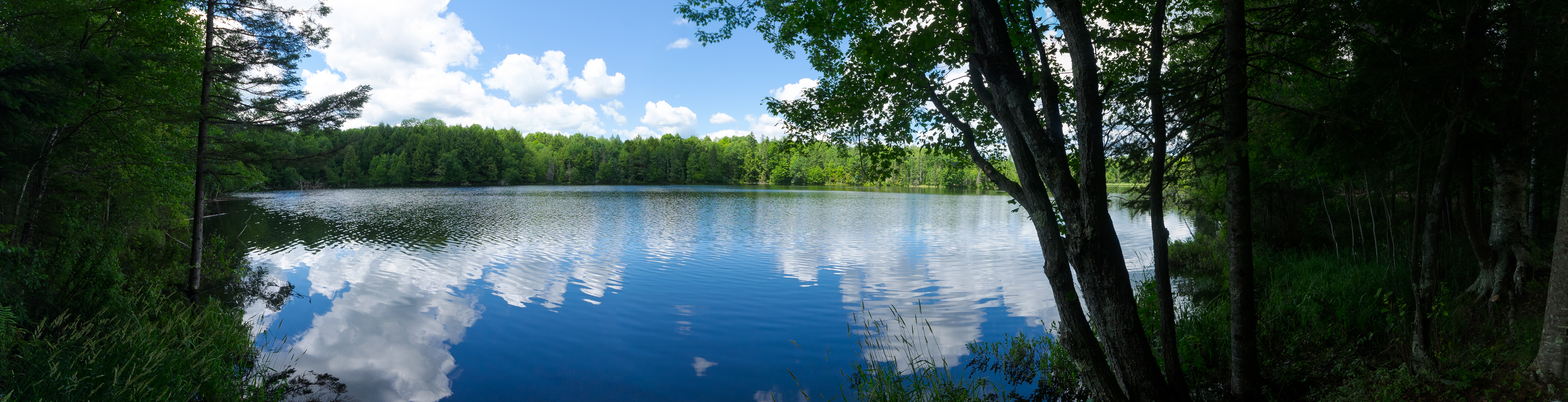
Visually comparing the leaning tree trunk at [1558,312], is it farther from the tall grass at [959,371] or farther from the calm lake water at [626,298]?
the calm lake water at [626,298]

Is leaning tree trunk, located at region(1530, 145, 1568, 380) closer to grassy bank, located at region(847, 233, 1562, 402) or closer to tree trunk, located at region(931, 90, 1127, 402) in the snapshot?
grassy bank, located at region(847, 233, 1562, 402)

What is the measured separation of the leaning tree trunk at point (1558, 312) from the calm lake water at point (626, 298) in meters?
4.72

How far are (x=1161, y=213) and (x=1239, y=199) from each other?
52cm

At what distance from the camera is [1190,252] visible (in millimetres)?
13883

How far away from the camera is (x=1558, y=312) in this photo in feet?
11.6

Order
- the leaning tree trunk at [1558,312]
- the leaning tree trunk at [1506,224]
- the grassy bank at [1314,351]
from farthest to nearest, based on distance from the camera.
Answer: the leaning tree trunk at [1506,224] → the grassy bank at [1314,351] → the leaning tree trunk at [1558,312]

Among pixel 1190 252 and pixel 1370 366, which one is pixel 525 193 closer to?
pixel 1190 252

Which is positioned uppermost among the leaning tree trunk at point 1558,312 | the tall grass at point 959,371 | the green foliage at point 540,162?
the green foliage at point 540,162

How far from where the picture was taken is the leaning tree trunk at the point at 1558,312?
3447mm

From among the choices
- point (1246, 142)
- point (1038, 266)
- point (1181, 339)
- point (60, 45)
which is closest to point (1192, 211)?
point (1038, 266)

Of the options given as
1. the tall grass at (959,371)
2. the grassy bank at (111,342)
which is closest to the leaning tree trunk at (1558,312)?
the tall grass at (959,371)

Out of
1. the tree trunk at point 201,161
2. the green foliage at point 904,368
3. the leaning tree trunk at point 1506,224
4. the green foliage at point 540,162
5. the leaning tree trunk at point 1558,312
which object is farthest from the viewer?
the green foliage at point 540,162

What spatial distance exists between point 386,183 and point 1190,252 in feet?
286

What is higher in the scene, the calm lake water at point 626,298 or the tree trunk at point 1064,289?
the tree trunk at point 1064,289
